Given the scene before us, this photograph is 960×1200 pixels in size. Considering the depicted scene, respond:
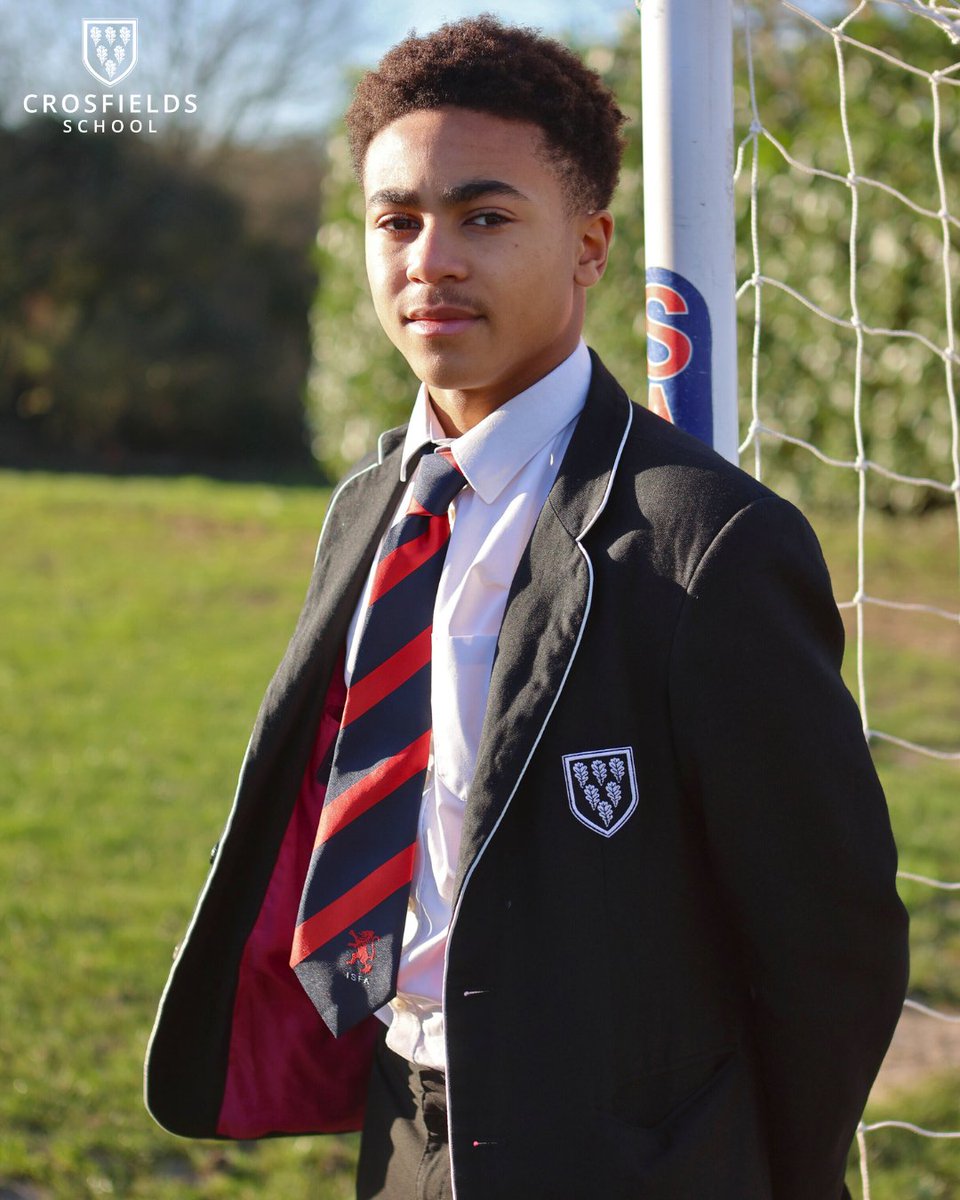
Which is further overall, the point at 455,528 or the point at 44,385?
the point at 44,385

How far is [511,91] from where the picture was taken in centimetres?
152

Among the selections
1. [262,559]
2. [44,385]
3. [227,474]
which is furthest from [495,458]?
[44,385]

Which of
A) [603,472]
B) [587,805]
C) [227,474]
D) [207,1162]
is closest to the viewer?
[587,805]

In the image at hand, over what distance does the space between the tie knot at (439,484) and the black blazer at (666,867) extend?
0.17 metres

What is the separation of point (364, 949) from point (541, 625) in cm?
46

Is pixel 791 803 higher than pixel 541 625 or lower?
lower

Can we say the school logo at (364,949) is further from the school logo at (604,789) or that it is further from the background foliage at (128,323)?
the background foliage at (128,323)

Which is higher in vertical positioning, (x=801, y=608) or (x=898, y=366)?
(x=898, y=366)

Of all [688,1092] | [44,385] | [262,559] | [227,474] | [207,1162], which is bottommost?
[207,1162]

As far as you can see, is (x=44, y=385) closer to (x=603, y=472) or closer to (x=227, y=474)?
(x=227, y=474)

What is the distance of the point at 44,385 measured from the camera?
15984mm

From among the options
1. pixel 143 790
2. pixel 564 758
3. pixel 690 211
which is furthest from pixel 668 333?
pixel 143 790

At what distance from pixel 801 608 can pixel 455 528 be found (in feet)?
1.48

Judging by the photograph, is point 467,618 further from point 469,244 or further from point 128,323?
point 128,323
